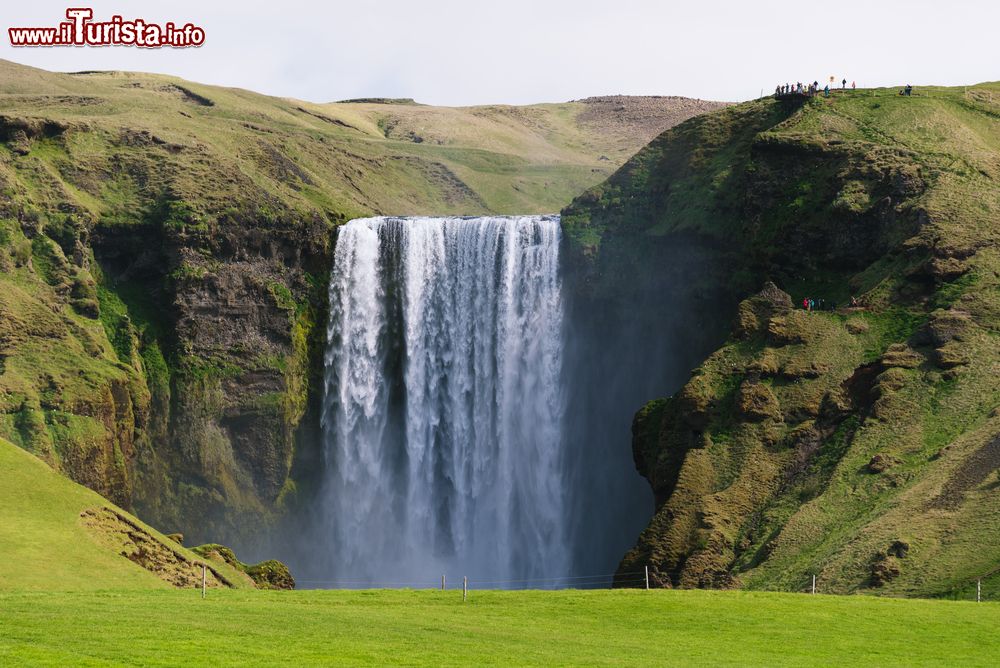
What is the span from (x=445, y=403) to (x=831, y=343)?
33421 mm

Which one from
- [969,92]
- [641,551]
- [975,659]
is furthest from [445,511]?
[975,659]

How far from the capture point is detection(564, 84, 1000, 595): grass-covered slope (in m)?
76.5

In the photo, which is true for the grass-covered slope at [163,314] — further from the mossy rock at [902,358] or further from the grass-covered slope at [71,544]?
the mossy rock at [902,358]

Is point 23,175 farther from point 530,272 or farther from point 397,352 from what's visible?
point 530,272

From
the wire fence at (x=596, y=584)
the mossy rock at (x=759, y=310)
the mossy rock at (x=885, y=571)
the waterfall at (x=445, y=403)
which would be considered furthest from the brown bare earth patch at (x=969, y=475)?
the waterfall at (x=445, y=403)

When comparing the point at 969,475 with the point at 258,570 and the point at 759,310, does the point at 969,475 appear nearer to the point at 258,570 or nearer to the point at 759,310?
the point at 759,310

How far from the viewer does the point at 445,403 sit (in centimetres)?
11406

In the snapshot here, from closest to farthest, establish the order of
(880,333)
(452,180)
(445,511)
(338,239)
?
(880,333) < (445,511) < (338,239) < (452,180)

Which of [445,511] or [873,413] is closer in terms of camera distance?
[873,413]

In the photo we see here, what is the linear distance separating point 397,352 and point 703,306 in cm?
2467

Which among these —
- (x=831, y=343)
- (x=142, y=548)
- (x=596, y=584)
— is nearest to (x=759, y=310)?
(x=831, y=343)

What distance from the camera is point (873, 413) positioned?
84375 millimetres

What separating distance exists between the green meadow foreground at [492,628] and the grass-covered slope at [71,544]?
263 inches

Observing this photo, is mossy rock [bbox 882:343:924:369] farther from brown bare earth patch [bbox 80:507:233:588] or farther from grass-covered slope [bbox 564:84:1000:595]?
brown bare earth patch [bbox 80:507:233:588]
